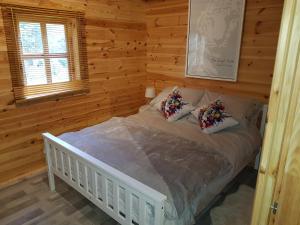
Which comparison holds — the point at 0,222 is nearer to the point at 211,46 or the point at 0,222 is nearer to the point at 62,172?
the point at 62,172

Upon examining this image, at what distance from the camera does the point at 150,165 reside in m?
1.87

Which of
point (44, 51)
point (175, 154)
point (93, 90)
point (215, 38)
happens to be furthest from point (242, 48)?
point (44, 51)

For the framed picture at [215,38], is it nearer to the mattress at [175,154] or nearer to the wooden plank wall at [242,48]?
the wooden plank wall at [242,48]

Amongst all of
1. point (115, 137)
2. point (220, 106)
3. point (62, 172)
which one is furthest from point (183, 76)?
point (62, 172)

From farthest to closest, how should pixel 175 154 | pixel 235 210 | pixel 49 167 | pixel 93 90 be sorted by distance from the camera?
pixel 93 90 < pixel 49 167 < pixel 235 210 < pixel 175 154

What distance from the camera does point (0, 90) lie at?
2.45m

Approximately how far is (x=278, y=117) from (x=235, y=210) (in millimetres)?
1788

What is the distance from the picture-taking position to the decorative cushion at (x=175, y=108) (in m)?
2.93

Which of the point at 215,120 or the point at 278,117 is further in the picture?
the point at 215,120

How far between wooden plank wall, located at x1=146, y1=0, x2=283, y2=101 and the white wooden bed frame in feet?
6.85

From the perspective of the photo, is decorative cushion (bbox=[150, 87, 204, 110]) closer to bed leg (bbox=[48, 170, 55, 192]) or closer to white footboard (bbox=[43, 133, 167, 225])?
white footboard (bbox=[43, 133, 167, 225])

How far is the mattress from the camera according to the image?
5.44 ft

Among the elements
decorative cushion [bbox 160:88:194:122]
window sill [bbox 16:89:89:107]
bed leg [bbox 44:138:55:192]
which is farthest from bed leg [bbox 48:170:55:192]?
decorative cushion [bbox 160:88:194:122]

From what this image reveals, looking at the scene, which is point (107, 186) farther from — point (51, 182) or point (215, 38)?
point (215, 38)
